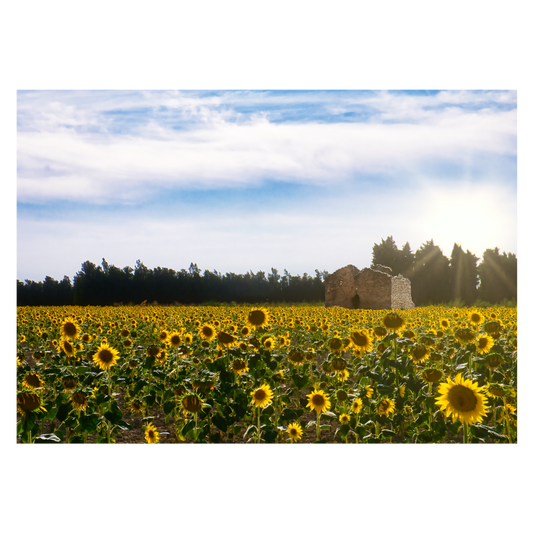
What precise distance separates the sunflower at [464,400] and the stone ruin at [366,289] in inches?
892

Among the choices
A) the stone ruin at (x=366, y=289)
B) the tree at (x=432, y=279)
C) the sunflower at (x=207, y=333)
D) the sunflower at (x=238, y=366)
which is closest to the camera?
the sunflower at (x=238, y=366)

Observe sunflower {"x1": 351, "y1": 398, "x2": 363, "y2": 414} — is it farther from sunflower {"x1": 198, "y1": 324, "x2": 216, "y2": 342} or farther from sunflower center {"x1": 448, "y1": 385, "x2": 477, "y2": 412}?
sunflower {"x1": 198, "y1": 324, "x2": 216, "y2": 342}

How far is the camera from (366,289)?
26.2 m

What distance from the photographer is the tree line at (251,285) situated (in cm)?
2948

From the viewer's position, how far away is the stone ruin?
83.6 ft

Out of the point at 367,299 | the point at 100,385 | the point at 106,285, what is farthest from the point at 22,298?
the point at 100,385

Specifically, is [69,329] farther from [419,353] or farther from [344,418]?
[419,353]

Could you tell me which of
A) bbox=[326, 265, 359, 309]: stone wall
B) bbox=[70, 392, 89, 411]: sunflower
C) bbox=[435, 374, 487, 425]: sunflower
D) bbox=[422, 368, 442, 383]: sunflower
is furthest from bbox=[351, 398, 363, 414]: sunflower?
bbox=[326, 265, 359, 309]: stone wall

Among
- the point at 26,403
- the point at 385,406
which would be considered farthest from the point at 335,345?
the point at 26,403

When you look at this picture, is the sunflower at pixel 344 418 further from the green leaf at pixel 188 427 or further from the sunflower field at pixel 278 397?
the green leaf at pixel 188 427

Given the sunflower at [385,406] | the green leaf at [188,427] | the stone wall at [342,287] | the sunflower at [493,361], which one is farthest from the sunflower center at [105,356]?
the stone wall at [342,287]
